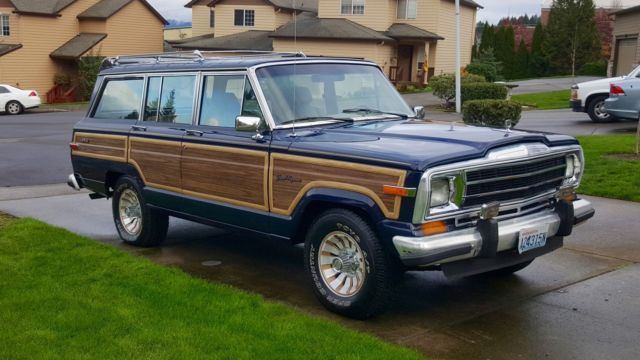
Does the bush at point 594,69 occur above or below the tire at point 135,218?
above

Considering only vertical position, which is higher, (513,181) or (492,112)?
(492,112)

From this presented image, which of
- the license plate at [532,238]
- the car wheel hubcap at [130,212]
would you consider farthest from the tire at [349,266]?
the car wheel hubcap at [130,212]

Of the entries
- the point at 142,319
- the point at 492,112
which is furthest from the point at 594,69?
the point at 142,319

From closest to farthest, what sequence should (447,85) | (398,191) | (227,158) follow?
(398,191)
(227,158)
(447,85)

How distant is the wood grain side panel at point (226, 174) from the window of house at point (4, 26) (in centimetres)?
3944

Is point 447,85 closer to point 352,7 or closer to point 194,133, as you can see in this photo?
point 352,7

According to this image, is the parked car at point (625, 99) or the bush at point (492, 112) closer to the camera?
the bush at point (492, 112)

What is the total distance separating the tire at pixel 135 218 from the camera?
777 cm

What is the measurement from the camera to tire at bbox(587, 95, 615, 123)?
18.8 m

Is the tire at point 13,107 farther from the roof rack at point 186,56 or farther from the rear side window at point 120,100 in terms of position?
the rear side window at point 120,100

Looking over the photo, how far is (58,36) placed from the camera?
43844mm

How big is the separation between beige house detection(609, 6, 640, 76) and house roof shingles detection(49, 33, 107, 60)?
93.5 feet

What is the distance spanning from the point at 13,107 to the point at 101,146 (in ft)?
93.8

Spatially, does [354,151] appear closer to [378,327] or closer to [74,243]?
[378,327]
